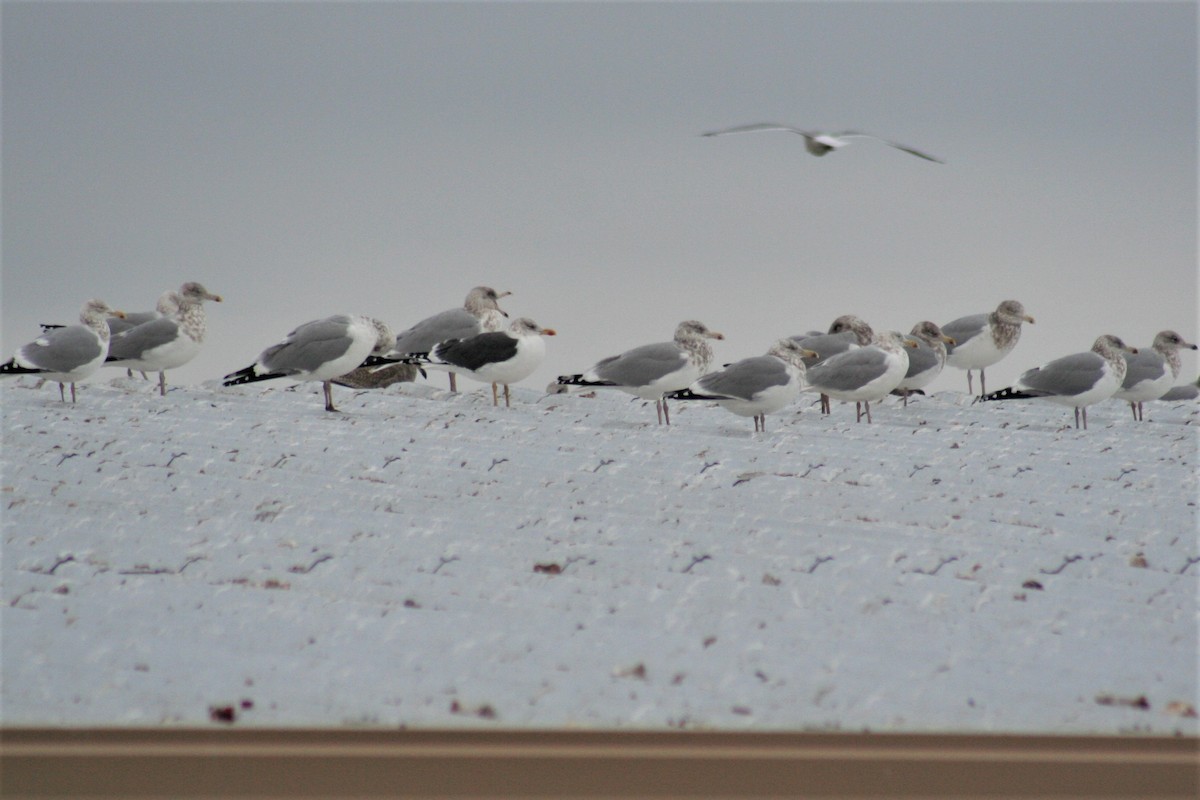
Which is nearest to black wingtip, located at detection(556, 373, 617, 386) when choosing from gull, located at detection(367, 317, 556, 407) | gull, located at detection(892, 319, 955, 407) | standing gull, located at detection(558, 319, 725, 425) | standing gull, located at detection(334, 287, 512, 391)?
standing gull, located at detection(558, 319, 725, 425)

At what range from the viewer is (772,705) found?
448 cm

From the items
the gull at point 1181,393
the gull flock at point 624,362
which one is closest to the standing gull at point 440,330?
the gull flock at point 624,362

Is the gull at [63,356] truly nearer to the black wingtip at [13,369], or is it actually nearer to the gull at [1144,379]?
the black wingtip at [13,369]

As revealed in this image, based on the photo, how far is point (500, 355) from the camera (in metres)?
10.2

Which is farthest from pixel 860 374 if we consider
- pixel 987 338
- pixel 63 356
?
pixel 63 356

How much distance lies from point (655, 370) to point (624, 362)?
274 mm

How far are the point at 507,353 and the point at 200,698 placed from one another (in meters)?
6.02

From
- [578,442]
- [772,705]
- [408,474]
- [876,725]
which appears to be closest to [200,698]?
[772,705]

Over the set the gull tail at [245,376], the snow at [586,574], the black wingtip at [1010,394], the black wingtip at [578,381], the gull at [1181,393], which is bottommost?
the snow at [586,574]

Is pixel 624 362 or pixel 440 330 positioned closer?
pixel 624 362

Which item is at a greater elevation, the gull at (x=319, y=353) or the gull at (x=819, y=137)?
the gull at (x=819, y=137)

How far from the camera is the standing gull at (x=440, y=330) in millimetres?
11625

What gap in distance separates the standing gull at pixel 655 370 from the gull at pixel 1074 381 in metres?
2.67

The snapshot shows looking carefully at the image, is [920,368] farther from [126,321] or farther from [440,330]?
[126,321]
